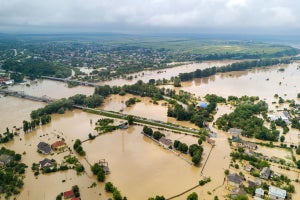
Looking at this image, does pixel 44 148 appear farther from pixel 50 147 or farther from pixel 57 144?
pixel 57 144

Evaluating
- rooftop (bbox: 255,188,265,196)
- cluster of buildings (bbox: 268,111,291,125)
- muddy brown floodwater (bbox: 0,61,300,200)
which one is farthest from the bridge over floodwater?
rooftop (bbox: 255,188,265,196)

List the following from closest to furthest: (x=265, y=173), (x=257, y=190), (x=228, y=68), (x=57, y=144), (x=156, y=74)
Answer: (x=257, y=190) → (x=265, y=173) → (x=57, y=144) → (x=156, y=74) → (x=228, y=68)

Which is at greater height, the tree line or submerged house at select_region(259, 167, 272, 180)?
the tree line

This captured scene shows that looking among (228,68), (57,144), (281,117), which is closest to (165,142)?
(57,144)

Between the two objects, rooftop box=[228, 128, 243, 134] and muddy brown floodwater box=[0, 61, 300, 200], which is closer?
muddy brown floodwater box=[0, 61, 300, 200]

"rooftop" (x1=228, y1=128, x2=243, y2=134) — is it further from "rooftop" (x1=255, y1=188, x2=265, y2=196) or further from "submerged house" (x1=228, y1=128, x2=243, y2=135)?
"rooftop" (x1=255, y1=188, x2=265, y2=196)

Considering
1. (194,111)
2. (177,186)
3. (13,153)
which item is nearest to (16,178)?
(13,153)

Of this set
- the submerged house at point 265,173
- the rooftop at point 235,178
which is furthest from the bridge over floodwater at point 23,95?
the submerged house at point 265,173

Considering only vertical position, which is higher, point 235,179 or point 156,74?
point 156,74

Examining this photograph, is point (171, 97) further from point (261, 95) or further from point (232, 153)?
point (232, 153)

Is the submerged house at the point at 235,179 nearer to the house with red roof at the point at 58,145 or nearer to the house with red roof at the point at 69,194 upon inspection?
the house with red roof at the point at 69,194

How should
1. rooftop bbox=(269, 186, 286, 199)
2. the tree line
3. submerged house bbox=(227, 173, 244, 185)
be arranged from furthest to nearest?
1. the tree line
2. submerged house bbox=(227, 173, 244, 185)
3. rooftop bbox=(269, 186, 286, 199)

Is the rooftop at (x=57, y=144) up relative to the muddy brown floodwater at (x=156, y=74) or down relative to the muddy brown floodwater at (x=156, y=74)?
down
